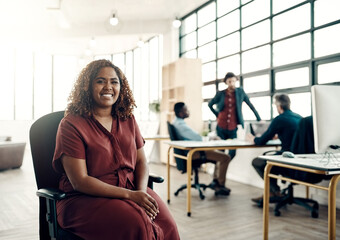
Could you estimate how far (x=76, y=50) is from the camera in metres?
11.8

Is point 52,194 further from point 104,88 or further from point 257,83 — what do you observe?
point 257,83

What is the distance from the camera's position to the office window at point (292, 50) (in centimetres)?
446

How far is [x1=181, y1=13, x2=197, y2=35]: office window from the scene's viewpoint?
24.6 ft

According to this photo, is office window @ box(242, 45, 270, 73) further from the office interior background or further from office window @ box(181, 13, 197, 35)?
office window @ box(181, 13, 197, 35)

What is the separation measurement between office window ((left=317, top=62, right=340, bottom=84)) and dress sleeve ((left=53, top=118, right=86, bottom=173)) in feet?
11.5

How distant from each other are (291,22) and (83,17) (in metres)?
5.38

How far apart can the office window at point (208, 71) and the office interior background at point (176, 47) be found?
21mm

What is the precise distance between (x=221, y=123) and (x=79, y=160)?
3.51 m

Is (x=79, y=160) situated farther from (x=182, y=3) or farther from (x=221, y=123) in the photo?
(x=182, y=3)

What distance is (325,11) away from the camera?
418 cm

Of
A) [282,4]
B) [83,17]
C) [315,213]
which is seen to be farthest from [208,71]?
[315,213]

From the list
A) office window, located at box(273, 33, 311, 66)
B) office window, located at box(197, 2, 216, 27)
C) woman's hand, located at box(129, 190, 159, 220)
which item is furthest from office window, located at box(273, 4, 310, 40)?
woman's hand, located at box(129, 190, 159, 220)

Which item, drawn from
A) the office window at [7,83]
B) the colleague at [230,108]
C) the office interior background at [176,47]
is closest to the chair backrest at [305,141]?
the office interior background at [176,47]

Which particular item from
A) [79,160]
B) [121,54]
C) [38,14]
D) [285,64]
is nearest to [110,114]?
[79,160]
